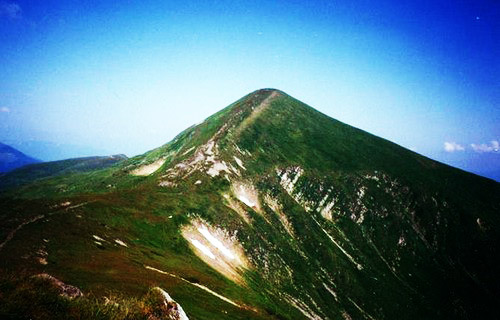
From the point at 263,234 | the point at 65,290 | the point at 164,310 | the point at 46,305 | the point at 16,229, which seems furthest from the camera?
the point at 263,234

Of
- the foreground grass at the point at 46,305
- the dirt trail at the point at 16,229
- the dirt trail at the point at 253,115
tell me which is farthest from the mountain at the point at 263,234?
the dirt trail at the point at 253,115

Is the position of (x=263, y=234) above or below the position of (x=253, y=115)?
below

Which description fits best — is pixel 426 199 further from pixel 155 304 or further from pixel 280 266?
pixel 155 304

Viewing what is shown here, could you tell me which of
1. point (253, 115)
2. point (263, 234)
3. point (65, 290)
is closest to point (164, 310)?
point (65, 290)

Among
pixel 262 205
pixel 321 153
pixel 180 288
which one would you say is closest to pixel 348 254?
pixel 262 205

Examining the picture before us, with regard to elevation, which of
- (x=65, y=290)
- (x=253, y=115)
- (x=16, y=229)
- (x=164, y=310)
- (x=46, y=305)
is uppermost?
(x=253, y=115)

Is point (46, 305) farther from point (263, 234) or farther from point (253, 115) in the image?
point (253, 115)

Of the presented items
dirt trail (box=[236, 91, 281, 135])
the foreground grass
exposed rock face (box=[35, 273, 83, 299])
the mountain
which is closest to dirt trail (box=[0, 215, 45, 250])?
the mountain

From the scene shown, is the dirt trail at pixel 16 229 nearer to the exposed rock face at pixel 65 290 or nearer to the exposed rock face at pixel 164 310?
the exposed rock face at pixel 65 290

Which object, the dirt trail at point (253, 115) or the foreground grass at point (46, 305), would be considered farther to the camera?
the dirt trail at point (253, 115)
